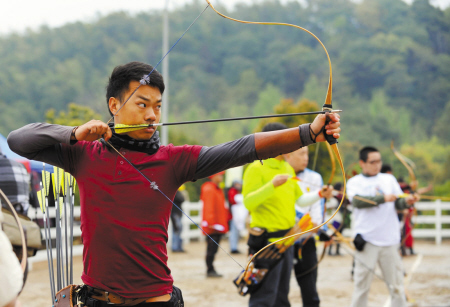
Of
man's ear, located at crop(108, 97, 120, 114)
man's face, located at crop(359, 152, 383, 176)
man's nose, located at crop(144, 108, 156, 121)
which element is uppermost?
man's ear, located at crop(108, 97, 120, 114)

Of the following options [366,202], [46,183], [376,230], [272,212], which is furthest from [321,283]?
[46,183]

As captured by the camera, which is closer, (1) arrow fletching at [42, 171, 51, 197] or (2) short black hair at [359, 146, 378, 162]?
(1) arrow fletching at [42, 171, 51, 197]

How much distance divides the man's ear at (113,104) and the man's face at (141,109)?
0.24ft

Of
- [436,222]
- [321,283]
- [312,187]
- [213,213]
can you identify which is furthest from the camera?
[436,222]

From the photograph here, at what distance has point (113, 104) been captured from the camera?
277 cm

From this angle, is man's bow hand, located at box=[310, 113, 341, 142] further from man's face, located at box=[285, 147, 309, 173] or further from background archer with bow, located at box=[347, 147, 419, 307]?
background archer with bow, located at box=[347, 147, 419, 307]

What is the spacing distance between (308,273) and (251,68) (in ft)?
194

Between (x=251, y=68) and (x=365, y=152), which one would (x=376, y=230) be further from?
(x=251, y=68)

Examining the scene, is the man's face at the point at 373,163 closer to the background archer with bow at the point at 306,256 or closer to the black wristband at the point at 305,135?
the background archer with bow at the point at 306,256

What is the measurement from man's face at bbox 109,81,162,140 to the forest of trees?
150ft

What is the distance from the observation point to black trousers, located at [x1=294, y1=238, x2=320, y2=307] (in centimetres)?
529

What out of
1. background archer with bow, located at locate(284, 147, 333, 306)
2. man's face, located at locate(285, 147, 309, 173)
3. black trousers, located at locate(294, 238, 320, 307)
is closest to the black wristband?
background archer with bow, located at locate(284, 147, 333, 306)

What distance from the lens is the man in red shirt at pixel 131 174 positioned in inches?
96.7

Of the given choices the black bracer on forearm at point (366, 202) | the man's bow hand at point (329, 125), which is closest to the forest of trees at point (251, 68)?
the black bracer on forearm at point (366, 202)
